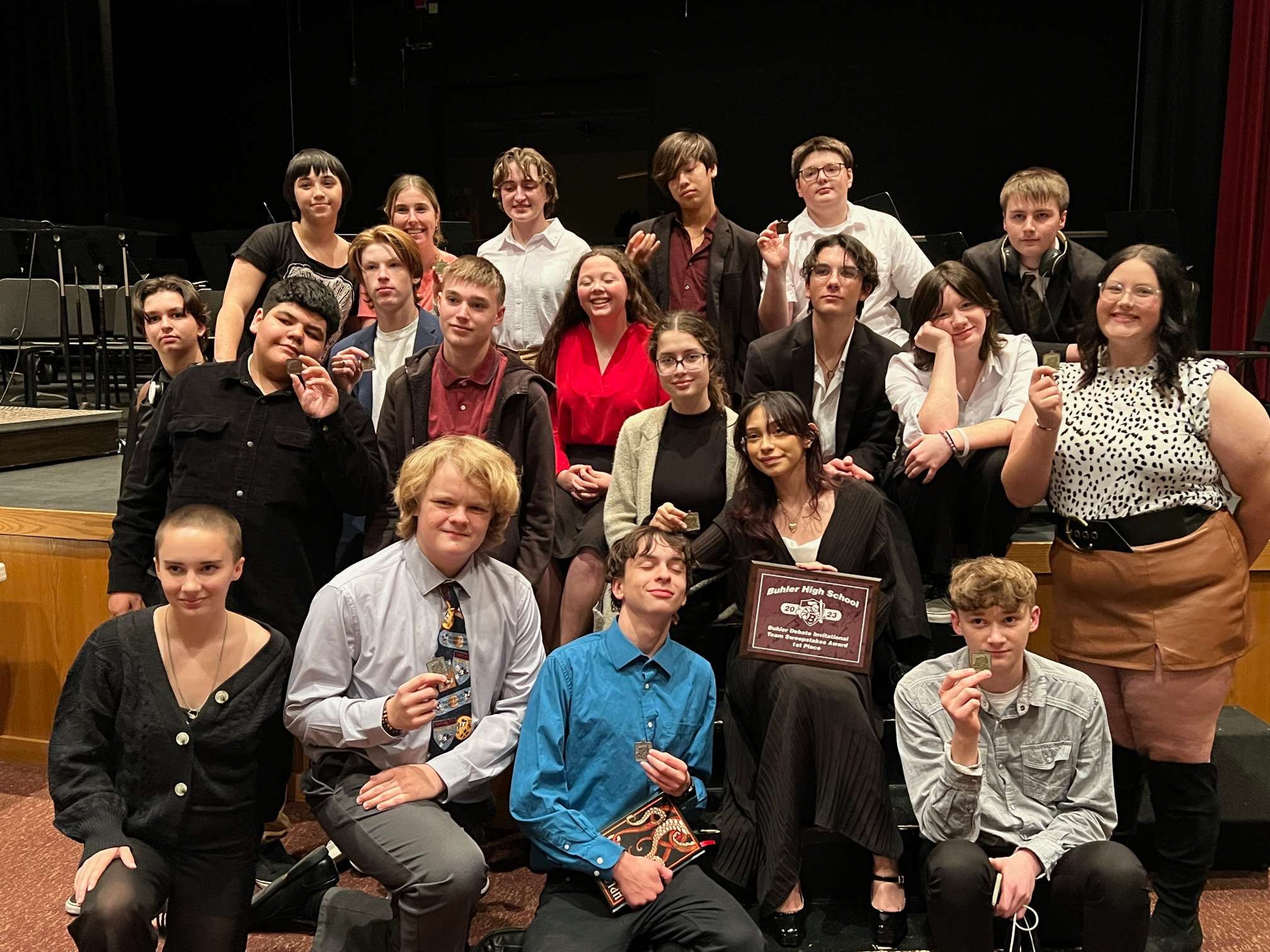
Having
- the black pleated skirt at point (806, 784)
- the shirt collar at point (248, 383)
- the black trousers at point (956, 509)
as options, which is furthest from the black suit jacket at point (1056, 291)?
the shirt collar at point (248, 383)

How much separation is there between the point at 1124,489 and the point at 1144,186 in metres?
6.04

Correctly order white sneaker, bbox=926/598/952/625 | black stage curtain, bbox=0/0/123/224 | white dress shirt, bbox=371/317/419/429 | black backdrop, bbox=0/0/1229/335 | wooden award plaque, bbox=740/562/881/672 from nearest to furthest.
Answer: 1. wooden award plaque, bbox=740/562/881/672
2. white sneaker, bbox=926/598/952/625
3. white dress shirt, bbox=371/317/419/429
4. black backdrop, bbox=0/0/1229/335
5. black stage curtain, bbox=0/0/123/224

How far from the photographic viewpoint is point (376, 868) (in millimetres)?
2303

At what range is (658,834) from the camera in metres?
2.45

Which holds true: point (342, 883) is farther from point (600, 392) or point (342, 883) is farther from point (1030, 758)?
point (1030, 758)

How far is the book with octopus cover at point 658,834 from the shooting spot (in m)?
2.43

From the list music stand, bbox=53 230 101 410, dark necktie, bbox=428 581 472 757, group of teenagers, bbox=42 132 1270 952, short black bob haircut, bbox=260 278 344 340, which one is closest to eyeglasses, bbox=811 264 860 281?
group of teenagers, bbox=42 132 1270 952

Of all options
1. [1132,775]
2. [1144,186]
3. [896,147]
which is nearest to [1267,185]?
[1144,186]

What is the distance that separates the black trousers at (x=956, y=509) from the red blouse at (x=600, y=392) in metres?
0.81

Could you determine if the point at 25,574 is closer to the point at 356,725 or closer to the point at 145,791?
the point at 145,791

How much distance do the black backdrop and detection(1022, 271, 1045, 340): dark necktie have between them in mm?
4231

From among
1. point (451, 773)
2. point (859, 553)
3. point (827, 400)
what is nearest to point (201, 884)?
point (451, 773)

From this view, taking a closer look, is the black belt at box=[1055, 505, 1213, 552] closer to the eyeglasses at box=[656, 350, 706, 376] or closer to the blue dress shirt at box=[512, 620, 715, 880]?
the blue dress shirt at box=[512, 620, 715, 880]

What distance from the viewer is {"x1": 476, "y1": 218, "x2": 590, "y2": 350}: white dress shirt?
3.89 metres
